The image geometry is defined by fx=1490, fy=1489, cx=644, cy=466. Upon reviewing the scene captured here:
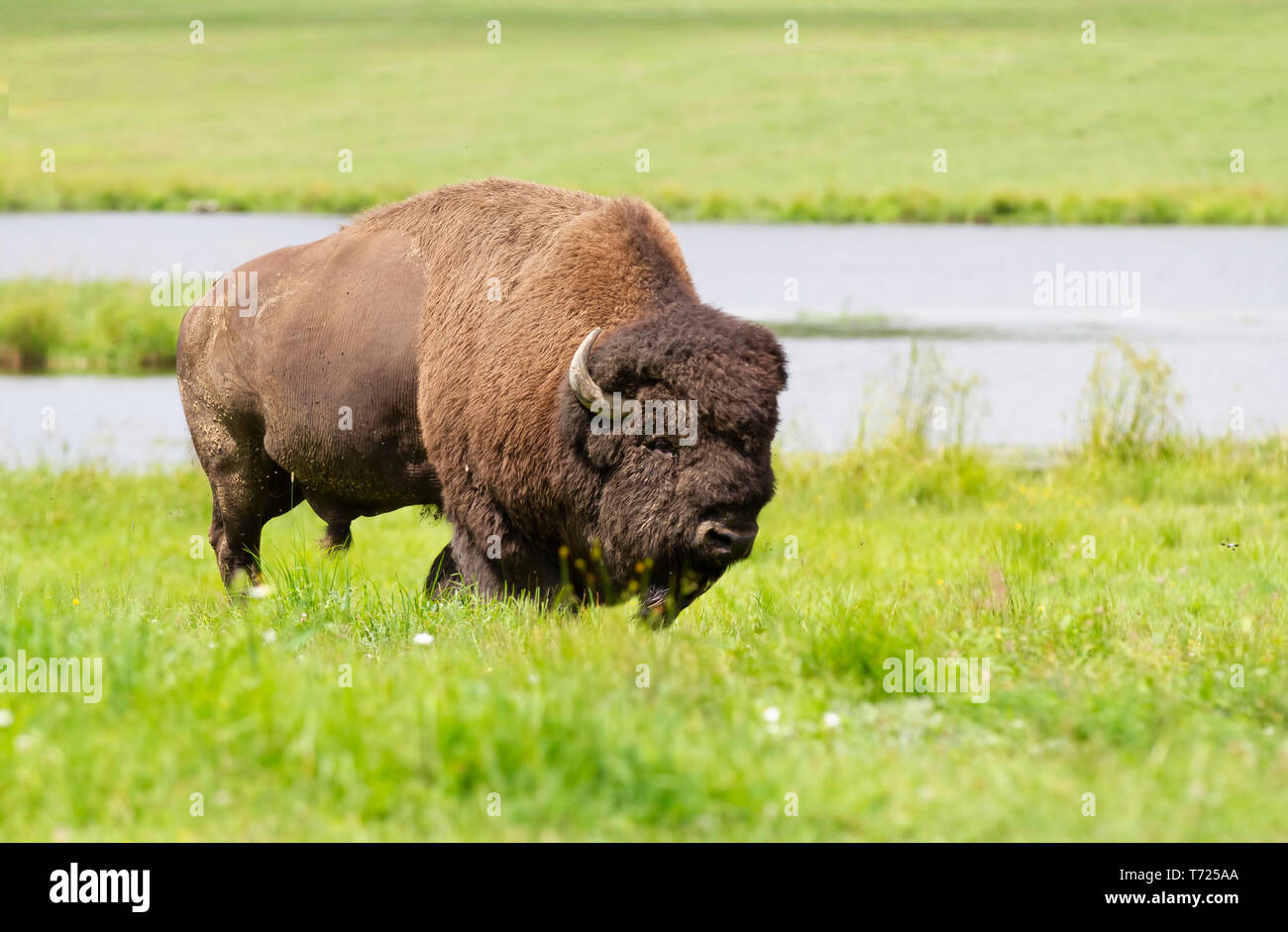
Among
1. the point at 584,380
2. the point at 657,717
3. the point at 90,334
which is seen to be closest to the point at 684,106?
the point at 90,334

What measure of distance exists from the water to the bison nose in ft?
27.1

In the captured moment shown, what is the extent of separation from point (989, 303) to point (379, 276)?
2628cm

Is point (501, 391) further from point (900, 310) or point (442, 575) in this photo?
point (900, 310)

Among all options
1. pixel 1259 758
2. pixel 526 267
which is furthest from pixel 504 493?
pixel 1259 758

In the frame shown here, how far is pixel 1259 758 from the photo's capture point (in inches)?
191

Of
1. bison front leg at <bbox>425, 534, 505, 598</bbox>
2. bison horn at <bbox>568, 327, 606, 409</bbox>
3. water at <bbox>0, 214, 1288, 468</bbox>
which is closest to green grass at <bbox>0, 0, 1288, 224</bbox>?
water at <bbox>0, 214, 1288, 468</bbox>

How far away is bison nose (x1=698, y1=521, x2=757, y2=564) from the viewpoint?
626 cm

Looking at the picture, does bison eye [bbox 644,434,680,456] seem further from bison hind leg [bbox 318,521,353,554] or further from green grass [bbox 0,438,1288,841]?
bison hind leg [bbox 318,521,353,554]

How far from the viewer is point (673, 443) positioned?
21.3 feet

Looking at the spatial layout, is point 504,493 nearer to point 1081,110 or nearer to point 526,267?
point 526,267

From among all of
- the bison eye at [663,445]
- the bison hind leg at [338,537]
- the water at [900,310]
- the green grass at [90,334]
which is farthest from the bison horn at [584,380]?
the green grass at [90,334]

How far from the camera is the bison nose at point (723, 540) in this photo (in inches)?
247
